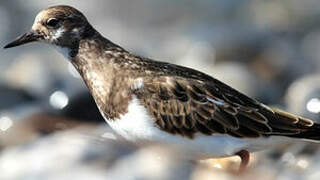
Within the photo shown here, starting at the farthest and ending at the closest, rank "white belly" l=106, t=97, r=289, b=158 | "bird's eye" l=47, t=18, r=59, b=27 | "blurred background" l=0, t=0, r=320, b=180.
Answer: "blurred background" l=0, t=0, r=320, b=180
"bird's eye" l=47, t=18, r=59, b=27
"white belly" l=106, t=97, r=289, b=158

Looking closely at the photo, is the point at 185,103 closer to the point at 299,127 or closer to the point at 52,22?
the point at 299,127

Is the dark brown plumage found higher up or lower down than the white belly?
higher up

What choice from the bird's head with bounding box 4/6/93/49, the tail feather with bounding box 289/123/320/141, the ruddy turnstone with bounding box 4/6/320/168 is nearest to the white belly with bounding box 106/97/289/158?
the ruddy turnstone with bounding box 4/6/320/168

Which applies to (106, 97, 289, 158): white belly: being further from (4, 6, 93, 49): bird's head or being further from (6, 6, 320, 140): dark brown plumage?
(4, 6, 93, 49): bird's head

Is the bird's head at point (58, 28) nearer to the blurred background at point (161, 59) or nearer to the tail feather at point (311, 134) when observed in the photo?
the blurred background at point (161, 59)

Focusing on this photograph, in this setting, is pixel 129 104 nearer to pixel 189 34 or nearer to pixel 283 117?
pixel 283 117

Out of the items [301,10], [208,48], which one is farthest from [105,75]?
[301,10]

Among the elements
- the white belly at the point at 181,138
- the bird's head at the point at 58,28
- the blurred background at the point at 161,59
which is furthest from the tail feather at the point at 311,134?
the bird's head at the point at 58,28
